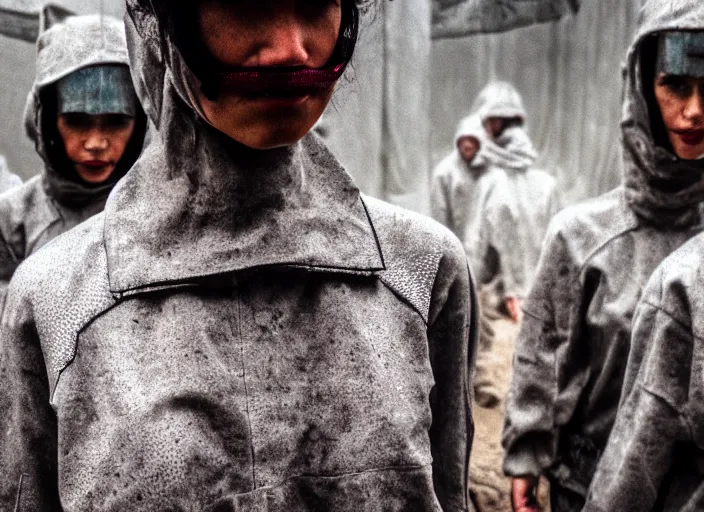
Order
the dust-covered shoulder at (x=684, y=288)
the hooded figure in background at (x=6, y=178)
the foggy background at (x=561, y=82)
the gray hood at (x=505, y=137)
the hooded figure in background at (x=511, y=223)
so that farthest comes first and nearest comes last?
the foggy background at (x=561, y=82) < the gray hood at (x=505, y=137) < the hooded figure in background at (x=511, y=223) < the hooded figure in background at (x=6, y=178) < the dust-covered shoulder at (x=684, y=288)

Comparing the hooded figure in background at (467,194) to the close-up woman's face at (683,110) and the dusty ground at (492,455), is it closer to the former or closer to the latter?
the dusty ground at (492,455)

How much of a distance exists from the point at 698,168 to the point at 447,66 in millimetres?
10556

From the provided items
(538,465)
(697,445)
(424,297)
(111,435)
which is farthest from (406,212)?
(538,465)

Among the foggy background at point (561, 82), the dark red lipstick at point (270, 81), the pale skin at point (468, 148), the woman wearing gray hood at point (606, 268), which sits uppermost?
the dark red lipstick at point (270, 81)

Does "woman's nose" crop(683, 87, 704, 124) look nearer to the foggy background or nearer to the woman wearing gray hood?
the woman wearing gray hood

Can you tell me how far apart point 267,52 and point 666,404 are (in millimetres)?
1222

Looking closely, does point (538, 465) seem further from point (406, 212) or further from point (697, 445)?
point (406, 212)

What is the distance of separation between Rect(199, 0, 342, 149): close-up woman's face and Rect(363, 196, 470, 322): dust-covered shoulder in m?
0.23

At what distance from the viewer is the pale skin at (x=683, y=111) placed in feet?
9.56

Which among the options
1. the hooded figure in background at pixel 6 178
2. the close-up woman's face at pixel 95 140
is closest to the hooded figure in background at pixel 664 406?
the close-up woman's face at pixel 95 140

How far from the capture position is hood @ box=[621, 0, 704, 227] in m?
3.13

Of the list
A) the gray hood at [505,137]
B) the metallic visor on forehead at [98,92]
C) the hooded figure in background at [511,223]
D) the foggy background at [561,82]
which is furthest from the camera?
the foggy background at [561,82]

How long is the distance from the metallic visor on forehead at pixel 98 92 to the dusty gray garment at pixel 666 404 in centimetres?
157

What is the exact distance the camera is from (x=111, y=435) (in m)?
1.32
